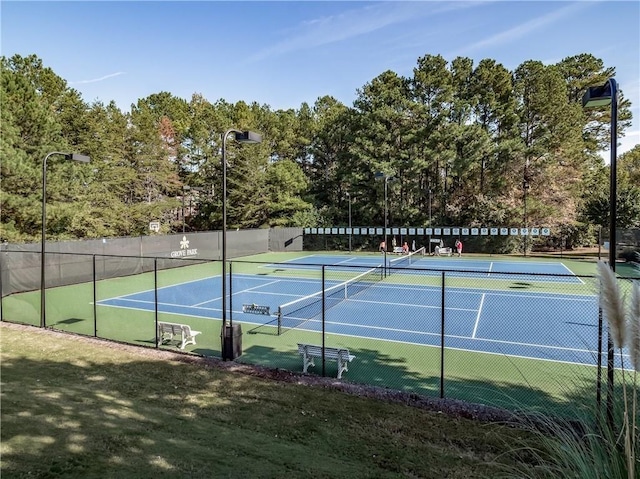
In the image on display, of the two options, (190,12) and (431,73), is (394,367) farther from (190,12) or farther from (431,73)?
(431,73)

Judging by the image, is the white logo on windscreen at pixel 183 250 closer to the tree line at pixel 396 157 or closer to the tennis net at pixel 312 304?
the tree line at pixel 396 157

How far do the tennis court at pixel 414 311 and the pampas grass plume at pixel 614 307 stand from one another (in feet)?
20.1

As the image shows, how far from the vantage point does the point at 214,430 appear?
222 inches

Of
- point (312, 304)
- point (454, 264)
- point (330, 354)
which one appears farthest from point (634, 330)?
point (454, 264)

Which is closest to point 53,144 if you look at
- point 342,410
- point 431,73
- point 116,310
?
point 116,310

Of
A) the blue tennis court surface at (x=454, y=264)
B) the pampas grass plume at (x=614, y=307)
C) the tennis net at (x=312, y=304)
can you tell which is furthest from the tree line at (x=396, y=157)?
the pampas grass plume at (x=614, y=307)

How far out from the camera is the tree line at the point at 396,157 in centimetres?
3422

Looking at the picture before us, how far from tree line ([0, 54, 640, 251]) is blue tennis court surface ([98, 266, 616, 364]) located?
14508 millimetres

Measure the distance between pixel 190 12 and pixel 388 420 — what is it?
461 inches

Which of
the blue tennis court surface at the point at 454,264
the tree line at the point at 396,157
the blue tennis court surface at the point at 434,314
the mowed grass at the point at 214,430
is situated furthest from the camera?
the tree line at the point at 396,157

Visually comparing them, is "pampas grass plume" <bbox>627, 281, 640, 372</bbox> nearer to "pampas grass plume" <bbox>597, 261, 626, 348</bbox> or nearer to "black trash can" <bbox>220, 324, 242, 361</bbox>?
"pampas grass plume" <bbox>597, 261, 626, 348</bbox>

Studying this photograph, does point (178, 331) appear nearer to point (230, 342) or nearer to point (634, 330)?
point (230, 342)

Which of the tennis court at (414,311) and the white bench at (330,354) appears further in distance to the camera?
the tennis court at (414,311)

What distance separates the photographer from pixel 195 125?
150 feet
